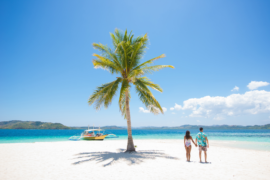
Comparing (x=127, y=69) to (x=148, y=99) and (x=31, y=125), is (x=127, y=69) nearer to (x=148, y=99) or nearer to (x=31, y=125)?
(x=148, y=99)

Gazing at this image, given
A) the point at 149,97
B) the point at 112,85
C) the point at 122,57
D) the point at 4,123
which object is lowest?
the point at 4,123

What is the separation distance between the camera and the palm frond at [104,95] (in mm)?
10031

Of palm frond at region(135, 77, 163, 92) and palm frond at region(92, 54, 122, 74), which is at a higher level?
palm frond at region(92, 54, 122, 74)

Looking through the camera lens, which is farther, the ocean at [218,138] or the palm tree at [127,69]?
the ocean at [218,138]

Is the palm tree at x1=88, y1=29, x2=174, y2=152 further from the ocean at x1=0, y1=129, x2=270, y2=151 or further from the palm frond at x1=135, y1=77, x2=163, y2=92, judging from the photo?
the ocean at x1=0, y1=129, x2=270, y2=151

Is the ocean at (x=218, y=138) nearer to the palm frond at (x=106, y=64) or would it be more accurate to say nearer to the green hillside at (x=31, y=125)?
the palm frond at (x=106, y=64)

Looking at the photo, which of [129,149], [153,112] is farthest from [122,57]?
[129,149]

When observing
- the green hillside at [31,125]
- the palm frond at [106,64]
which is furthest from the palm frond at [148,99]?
the green hillside at [31,125]

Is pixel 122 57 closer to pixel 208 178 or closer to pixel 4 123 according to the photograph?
pixel 208 178

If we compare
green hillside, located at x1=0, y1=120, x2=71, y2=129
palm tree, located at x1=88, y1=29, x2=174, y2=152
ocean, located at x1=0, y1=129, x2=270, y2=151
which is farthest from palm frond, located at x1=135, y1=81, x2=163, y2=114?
green hillside, located at x1=0, y1=120, x2=71, y2=129

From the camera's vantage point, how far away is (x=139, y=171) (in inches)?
245

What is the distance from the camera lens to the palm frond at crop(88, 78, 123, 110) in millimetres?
10031

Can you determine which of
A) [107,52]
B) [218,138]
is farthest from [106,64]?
[218,138]

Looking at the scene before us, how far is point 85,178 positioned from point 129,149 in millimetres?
5304
